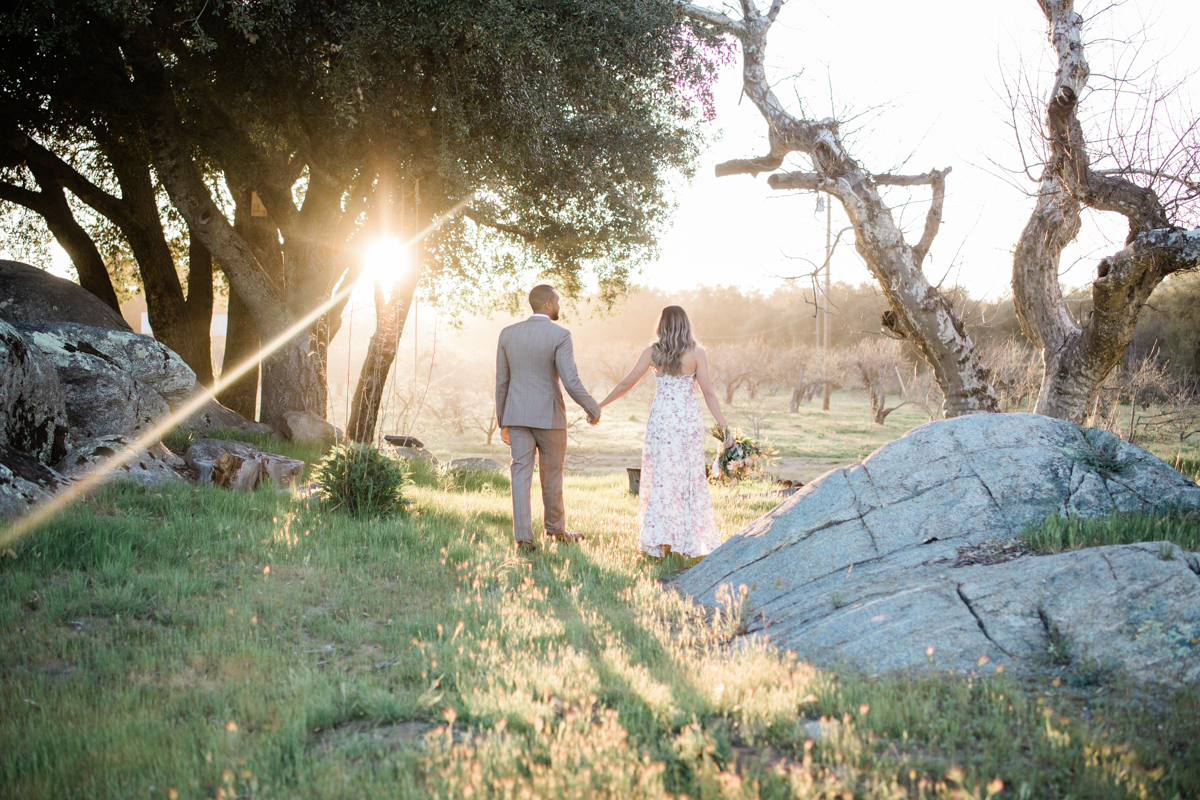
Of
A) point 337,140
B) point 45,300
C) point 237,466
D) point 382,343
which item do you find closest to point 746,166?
point 337,140

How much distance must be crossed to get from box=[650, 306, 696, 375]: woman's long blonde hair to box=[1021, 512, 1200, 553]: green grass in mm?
3002

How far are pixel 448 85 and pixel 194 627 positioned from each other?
750 centimetres

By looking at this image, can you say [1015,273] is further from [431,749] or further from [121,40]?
[121,40]

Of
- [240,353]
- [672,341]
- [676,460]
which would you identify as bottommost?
[676,460]

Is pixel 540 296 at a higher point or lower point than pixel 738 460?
higher

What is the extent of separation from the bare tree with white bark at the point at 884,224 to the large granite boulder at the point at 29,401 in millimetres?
8105

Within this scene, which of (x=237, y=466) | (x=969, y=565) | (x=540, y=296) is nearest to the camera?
(x=969, y=565)

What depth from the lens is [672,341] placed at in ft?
21.5

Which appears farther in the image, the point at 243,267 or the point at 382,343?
the point at 382,343

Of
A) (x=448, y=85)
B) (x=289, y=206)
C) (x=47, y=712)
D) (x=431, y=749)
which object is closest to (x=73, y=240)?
(x=289, y=206)

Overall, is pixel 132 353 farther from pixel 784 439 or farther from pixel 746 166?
pixel 784 439

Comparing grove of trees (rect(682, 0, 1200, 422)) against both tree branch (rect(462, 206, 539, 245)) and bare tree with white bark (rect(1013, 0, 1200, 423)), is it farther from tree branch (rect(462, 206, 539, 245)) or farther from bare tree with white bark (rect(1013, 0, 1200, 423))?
tree branch (rect(462, 206, 539, 245))

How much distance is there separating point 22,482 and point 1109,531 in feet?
24.8

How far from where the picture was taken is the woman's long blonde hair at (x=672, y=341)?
6.55 meters
